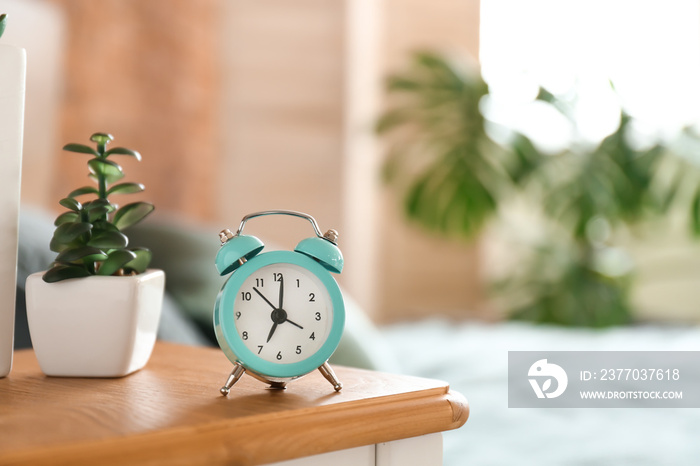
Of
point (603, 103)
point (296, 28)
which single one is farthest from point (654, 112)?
point (296, 28)

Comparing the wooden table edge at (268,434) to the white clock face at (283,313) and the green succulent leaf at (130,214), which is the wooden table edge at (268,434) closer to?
the white clock face at (283,313)

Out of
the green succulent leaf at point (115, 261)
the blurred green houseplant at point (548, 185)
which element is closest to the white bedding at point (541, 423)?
the green succulent leaf at point (115, 261)

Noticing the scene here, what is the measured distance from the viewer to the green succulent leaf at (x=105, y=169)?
26.3 inches

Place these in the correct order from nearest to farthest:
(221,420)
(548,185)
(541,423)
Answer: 1. (221,420)
2. (541,423)
3. (548,185)

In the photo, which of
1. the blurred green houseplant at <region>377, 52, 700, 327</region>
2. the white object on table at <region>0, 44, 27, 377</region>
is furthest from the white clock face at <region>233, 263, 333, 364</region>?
the blurred green houseplant at <region>377, 52, 700, 327</region>

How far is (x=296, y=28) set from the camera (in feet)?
10.1

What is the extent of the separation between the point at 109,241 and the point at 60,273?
0.16 feet

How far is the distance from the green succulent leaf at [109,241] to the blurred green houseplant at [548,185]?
233 cm

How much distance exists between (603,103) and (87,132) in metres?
1.97

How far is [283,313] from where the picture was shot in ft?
1.86

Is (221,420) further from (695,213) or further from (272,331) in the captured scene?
(695,213)

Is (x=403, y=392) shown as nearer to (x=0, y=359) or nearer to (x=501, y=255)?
(x=0, y=359)

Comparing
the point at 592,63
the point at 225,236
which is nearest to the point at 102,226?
the point at 225,236

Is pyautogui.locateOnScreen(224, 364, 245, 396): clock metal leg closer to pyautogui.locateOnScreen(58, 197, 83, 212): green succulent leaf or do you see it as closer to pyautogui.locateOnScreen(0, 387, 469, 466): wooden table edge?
pyautogui.locateOnScreen(0, 387, 469, 466): wooden table edge
